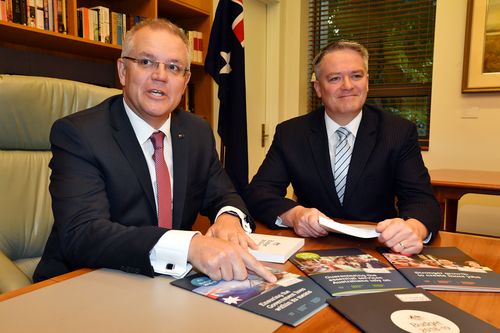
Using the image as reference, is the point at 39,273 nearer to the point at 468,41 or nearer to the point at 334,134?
the point at 334,134

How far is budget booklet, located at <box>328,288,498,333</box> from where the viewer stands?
0.65 m

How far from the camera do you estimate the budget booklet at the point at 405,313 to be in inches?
25.7

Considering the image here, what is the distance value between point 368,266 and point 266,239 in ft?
1.00

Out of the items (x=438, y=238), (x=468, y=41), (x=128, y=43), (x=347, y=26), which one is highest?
(x=347, y=26)

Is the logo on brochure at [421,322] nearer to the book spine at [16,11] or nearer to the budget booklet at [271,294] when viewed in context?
the budget booklet at [271,294]

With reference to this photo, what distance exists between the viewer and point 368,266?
0.94 m

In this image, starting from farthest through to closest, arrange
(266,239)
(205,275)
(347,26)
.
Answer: (347,26), (266,239), (205,275)

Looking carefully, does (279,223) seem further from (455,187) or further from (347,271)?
(455,187)

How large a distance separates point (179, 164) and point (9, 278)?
0.56 metres

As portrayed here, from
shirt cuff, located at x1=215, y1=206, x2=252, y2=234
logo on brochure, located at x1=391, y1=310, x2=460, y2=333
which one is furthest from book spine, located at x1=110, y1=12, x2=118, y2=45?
logo on brochure, located at x1=391, y1=310, x2=460, y2=333

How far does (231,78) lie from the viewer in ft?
10.4

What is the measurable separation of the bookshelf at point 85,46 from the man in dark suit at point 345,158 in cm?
128

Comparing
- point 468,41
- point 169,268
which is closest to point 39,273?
point 169,268

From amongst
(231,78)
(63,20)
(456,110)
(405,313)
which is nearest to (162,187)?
(405,313)
